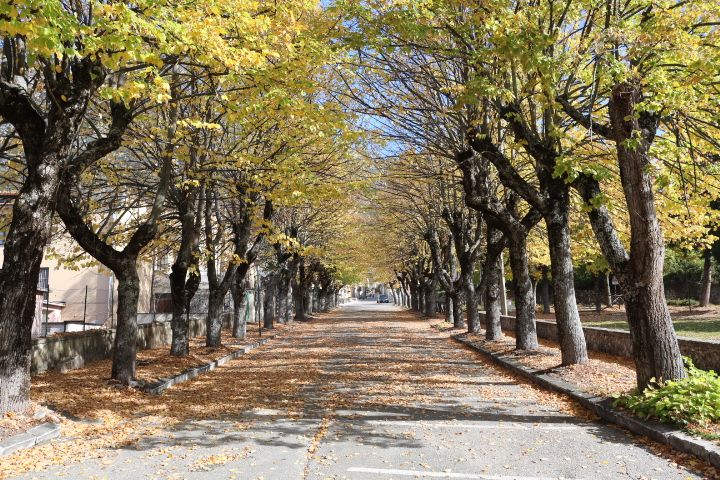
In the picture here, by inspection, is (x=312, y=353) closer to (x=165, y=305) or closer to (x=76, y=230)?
(x=76, y=230)

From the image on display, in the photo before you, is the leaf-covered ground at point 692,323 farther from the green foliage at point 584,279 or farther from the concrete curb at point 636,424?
the green foliage at point 584,279

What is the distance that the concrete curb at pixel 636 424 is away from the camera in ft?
18.8

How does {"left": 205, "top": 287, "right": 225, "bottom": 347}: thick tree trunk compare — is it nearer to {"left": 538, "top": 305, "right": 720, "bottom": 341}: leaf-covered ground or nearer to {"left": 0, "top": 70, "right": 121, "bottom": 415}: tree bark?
{"left": 0, "top": 70, "right": 121, "bottom": 415}: tree bark

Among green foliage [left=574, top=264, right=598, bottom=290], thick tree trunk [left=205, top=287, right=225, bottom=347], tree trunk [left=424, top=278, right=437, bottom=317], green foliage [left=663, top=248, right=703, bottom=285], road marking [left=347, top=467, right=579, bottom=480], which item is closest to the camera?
road marking [left=347, top=467, right=579, bottom=480]

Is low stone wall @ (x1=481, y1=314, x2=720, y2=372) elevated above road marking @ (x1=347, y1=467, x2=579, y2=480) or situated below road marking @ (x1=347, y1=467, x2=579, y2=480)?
above

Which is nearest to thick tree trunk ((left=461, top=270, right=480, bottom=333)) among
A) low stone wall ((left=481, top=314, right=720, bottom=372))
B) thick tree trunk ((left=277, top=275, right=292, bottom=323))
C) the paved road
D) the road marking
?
low stone wall ((left=481, top=314, right=720, bottom=372))

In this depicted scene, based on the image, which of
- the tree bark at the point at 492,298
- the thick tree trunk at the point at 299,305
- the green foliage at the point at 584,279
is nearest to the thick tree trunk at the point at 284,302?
the thick tree trunk at the point at 299,305

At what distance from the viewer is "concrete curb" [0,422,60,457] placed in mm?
6168

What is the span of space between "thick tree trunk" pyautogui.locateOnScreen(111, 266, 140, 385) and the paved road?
3.45 ft

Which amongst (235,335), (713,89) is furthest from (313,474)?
(235,335)

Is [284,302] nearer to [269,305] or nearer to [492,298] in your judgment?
[269,305]

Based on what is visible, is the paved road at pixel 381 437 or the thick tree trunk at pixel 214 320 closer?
the paved road at pixel 381 437

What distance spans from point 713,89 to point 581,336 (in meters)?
5.27

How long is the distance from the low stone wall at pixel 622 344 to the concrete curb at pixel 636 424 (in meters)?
3.10
